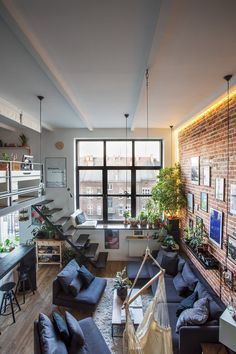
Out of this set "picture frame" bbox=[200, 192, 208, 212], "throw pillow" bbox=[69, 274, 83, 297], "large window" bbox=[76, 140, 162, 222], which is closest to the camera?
"throw pillow" bbox=[69, 274, 83, 297]

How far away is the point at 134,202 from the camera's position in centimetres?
643

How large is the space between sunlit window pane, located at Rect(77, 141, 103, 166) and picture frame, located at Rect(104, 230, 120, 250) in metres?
2.02

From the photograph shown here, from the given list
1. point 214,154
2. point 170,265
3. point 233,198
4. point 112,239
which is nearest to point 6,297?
point 112,239

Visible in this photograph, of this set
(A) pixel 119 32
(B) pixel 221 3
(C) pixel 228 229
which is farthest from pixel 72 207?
(B) pixel 221 3

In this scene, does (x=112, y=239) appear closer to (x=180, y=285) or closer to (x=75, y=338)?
(x=180, y=285)

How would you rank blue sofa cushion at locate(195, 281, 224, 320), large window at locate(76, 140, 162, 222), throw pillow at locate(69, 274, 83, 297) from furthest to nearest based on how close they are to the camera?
large window at locate(76, 140, 162, 222) → throw pillow at locate(69, 274, 83, 297) → blue sofa cushion at locate(195, 281, 224, 320)

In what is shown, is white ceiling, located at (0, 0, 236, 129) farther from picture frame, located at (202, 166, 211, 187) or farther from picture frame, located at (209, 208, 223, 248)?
picture frame, located at (209, 208, 223, 248)

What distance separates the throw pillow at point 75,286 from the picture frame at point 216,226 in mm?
2593

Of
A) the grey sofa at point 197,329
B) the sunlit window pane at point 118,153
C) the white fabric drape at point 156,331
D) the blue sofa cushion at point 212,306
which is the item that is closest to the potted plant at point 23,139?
the sunlit window pane at point 118,153

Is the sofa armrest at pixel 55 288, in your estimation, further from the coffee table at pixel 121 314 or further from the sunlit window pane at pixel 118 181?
the sunlit window pane at pixel 118 181

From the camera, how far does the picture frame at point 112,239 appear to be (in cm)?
611

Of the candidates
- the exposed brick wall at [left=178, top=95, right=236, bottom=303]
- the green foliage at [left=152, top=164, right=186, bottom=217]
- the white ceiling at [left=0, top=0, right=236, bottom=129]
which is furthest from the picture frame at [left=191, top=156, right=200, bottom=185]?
the white ceiling at [left=0, top=0, right=236, bottom=129]

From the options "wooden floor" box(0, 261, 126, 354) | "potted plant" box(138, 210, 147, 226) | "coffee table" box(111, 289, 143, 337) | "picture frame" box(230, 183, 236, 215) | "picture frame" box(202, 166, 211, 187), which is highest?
"picture frame" box(202, 166, 211, 187)

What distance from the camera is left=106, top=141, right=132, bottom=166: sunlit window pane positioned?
6.47m
